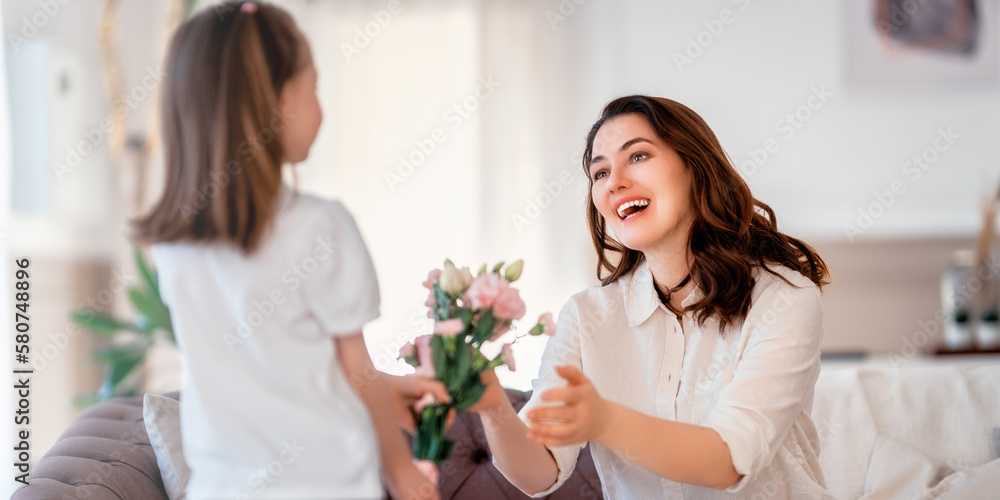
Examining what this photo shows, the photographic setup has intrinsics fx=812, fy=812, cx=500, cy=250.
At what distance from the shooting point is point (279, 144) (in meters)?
0.91

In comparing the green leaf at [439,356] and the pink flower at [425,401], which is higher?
the green leaf at [439,356]

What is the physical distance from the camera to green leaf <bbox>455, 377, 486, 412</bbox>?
102 cm

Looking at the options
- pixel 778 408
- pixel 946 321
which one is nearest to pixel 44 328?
pixel 778 408

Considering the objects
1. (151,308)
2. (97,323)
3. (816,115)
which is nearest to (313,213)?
(97,323)

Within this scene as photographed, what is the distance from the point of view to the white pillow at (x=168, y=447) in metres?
1.44

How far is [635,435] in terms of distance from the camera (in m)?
1.16

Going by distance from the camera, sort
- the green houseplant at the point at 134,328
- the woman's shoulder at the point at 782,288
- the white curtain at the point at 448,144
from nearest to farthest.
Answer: the woman's shoulder at the point at 782,288, the green houseplant at the point at 134,328, the white curtain at the point at 448,144

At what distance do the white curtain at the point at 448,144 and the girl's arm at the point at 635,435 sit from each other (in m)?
2.43

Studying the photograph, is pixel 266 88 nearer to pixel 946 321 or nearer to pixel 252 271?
pixel 252 271

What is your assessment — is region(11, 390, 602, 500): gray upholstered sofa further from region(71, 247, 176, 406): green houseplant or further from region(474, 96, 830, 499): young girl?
region(71, 247, 176, 406): green houseplant

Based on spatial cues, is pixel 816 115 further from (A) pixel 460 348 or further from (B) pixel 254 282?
(B) pixel 254 282

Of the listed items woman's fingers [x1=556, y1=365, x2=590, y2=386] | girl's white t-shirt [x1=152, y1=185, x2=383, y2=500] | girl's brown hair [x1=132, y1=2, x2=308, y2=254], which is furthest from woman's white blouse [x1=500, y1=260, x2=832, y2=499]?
girl's brown hair [x1=132, y1=2, x2=308, y2=254]

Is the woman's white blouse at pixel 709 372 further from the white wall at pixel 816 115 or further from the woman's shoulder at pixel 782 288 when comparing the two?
the white wall at pixel 816 115

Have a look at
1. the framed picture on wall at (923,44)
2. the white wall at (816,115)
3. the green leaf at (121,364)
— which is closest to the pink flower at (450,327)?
the green leaf at (121,364)
